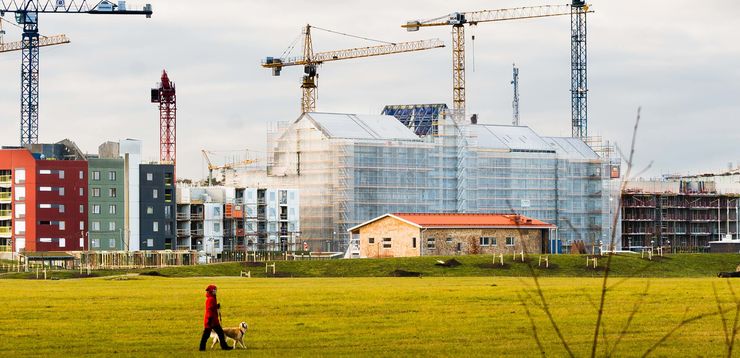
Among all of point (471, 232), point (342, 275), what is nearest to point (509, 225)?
point (471, 232)

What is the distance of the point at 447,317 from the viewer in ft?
159

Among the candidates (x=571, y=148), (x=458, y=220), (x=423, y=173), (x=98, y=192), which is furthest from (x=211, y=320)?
(x=571, y=148)

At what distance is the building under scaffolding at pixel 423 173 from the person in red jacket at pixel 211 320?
131 meters

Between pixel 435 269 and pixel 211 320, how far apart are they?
73560 millimetres

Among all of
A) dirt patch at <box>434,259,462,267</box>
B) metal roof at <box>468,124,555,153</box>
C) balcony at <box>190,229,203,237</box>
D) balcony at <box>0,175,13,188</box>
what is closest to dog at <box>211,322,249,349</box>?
dirt patch at <box>434,259,462,267</box>

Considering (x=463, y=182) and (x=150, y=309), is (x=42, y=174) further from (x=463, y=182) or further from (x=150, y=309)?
(x=150, y=309)

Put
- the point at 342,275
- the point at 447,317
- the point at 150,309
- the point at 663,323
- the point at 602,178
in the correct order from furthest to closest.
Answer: the point at 602,178
the point at 342,275
the point at 150,309
the point at 447,317
the point at 663,323

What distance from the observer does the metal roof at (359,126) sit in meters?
171

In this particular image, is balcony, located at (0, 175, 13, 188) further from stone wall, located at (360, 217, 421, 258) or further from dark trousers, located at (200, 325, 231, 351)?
dark trousers, located at (200, 325, 231, 351)

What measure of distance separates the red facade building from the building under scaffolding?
2706 cm

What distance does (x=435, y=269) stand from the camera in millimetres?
107750

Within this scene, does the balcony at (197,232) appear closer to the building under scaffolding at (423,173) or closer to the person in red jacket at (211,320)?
the building under scaffolding at (423,173)

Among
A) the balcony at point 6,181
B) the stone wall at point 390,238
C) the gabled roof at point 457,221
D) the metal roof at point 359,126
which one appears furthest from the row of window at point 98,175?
the gabled roof at point 457,221

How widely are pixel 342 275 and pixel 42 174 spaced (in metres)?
70.5
